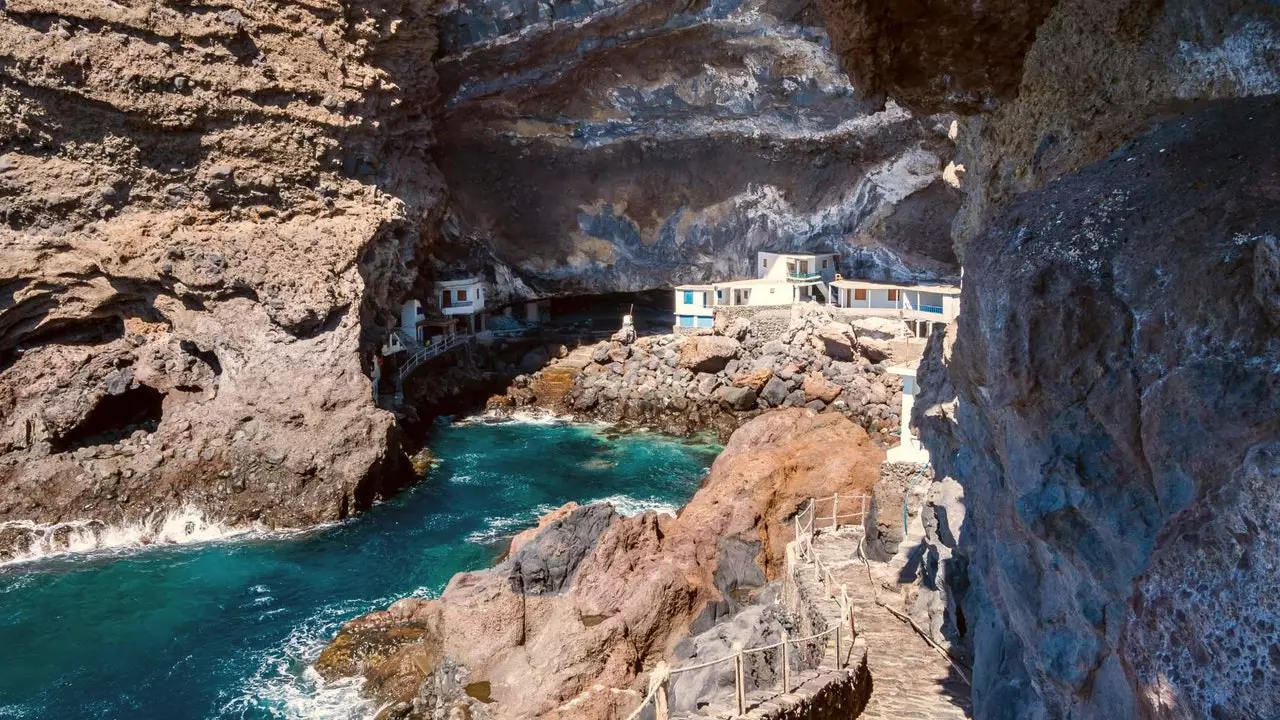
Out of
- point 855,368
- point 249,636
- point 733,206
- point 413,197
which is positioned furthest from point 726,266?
point 249,636

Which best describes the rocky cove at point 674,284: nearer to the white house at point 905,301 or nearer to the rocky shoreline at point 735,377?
the rocky shoreline at point 735,377

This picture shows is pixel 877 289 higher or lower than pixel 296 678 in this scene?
higher

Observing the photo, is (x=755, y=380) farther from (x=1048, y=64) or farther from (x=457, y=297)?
(x=1048, y=64)

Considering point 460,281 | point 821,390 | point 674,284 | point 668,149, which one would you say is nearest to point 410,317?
point 460,281

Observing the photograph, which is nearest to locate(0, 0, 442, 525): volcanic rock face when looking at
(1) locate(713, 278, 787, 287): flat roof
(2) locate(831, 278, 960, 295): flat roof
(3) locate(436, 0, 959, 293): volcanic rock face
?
(3) locate(436, 0, 959, 293): volcanic rock face

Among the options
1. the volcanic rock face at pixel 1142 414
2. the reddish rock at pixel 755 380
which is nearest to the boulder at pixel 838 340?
the reddish rock at pixel 755 380

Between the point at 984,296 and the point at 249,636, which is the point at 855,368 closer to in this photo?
the point at 249,636
